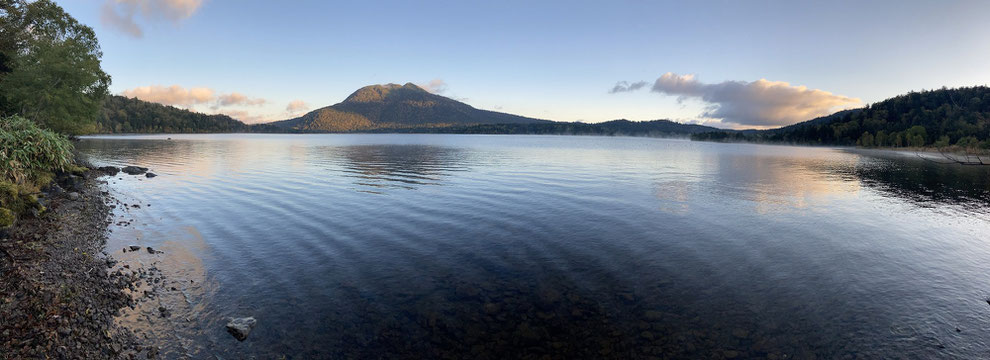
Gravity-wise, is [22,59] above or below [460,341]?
above

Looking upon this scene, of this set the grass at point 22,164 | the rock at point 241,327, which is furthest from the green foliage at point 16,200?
the rock at point 241,327

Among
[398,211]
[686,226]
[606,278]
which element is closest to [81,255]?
[398,211]

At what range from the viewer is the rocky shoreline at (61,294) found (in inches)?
381

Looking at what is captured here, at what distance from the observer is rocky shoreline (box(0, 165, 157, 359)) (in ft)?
31.7

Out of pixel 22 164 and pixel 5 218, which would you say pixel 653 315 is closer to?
pixel 5 218

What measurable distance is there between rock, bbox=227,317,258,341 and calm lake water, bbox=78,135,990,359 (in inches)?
8.1

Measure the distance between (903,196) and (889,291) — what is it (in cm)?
3756

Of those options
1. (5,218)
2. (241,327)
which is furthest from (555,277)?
(5,218)

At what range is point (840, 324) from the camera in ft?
42.2

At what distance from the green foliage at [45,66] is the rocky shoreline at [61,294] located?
196 feet

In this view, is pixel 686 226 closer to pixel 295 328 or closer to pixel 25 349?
pixel 295 328

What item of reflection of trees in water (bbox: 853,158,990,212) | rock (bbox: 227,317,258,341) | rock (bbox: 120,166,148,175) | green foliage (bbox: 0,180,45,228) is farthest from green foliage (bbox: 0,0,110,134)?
reflection of trees in water (bbox: 853,158,990,212)

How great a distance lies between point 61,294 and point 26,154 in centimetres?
2337

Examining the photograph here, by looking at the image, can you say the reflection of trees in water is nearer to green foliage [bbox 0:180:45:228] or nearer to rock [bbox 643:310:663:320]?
rock [bbox 643:310:663:320]
